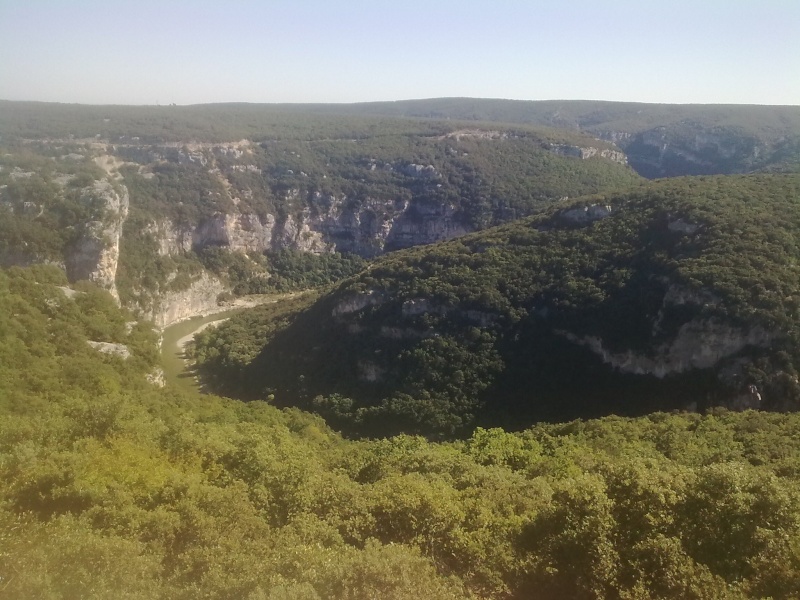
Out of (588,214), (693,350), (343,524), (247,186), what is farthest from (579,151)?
(343,524)

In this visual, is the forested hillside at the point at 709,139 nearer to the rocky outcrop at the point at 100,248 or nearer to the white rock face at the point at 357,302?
the white rock face at the point at 357,302

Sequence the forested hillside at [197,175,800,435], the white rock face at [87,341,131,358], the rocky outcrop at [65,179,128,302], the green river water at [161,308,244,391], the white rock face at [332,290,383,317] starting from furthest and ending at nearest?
the rocky outcrop at [65,179,128,302] → the green river water at [161,308,244,391] → the white rock face at [332,290,383,317] → the forested hillside at [197,175,800,435] → the white rock face at [87,341,131,358]

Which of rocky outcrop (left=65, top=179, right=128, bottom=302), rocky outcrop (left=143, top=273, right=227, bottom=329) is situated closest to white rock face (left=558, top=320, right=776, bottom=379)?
rocky outcrop (left=65, top=179, right=128, bottom=302)

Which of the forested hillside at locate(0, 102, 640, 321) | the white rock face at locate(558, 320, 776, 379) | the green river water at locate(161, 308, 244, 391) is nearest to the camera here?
the white rock face at locate(558, 320, 776, 379)

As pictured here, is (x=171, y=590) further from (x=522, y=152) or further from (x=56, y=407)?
(x=522, y=152)

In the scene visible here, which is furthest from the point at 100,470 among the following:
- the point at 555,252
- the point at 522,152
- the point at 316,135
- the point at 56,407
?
the point at 316,135

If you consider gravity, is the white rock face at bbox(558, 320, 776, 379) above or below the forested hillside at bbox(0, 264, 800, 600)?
below

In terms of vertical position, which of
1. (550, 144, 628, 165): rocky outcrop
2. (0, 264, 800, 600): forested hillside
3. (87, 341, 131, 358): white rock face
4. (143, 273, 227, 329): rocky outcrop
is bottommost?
(143, 273, 227, 329): rocky outcrop

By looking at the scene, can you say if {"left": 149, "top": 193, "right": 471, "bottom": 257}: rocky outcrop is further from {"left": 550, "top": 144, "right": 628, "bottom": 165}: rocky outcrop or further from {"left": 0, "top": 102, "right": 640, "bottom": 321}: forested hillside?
{"left": 550, "top": 144, "right": 628, "bottom": 165}: rocky outcrop

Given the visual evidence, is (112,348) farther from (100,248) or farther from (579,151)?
(579,151)
